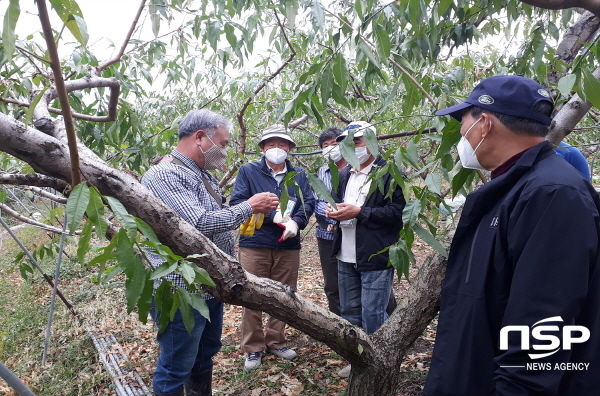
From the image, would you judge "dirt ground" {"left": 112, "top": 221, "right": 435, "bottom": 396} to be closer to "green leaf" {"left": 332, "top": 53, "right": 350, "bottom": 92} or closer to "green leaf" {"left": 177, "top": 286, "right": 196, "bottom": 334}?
"green leaf" {"left": 332, "top": 53, "right": 350, "bottom": 92}

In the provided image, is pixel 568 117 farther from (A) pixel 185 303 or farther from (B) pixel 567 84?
(A) pixel 185 303

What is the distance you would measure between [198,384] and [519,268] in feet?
6.91

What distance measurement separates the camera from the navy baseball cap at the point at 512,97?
1332mm

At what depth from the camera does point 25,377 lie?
3.71 meters

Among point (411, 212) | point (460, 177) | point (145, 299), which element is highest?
point (460, 177)

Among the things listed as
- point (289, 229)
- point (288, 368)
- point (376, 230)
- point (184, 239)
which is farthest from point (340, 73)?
point (288, 368)

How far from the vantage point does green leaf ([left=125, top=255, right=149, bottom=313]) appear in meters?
1.13

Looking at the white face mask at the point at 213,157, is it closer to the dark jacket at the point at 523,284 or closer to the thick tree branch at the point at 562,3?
the dark jacket at the point at 523,284

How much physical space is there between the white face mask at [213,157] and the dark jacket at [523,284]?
57.6 inches

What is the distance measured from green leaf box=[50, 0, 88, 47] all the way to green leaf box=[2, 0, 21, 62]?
0.30ft

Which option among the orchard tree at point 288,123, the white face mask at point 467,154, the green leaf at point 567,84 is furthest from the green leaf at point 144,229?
the green leaf at point 567,84

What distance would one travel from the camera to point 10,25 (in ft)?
2.46

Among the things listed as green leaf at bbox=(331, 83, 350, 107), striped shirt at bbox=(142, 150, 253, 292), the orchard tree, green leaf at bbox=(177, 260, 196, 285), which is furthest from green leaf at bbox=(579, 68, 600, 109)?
striped shirt at bbox=(142, 150, 253, 292)

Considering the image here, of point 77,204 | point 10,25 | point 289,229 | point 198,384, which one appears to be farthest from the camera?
point 289,229
